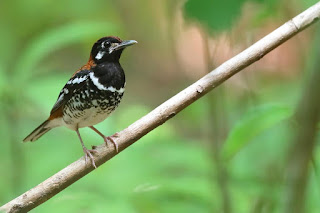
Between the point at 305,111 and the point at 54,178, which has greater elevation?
the point at 54,178

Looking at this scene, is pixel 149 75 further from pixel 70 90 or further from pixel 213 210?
pixel 213 210

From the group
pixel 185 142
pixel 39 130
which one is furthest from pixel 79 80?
pixel 185 142

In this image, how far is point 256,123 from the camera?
2494 millimetres

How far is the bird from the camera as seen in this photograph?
375cm

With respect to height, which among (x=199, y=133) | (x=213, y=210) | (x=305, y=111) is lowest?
(x=305, y=111)

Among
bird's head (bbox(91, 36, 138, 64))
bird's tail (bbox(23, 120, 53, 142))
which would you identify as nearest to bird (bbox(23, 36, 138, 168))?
bird's head (bbox(91, 36, 138, 64))

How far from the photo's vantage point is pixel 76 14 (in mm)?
7441

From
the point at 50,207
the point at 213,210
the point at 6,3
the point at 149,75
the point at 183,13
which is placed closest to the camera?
the point at 183,13

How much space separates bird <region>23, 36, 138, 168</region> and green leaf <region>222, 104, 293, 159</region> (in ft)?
4.41

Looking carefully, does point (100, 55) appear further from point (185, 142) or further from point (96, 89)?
point (185, 142)

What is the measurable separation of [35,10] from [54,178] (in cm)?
501

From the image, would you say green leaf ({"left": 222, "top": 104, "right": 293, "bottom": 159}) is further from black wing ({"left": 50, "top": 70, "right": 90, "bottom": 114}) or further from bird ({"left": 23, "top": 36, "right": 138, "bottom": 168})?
black wing ({"left": 50, "top": 70, "right": 90, "bottom": 114})

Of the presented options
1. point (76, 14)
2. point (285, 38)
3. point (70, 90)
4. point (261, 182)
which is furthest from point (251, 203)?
point (76, 14)

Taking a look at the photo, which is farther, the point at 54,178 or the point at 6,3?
the point at 6,3
